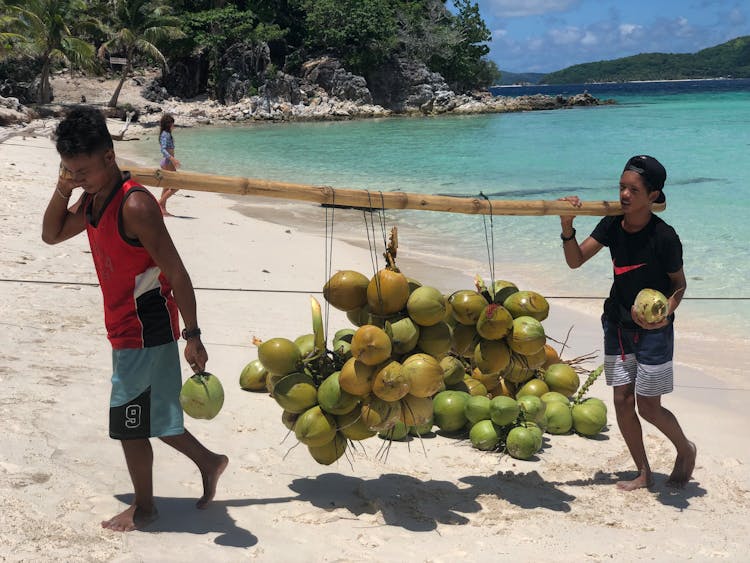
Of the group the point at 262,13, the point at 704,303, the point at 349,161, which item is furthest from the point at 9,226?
the point at 262,13

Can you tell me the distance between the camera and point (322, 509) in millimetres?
3367

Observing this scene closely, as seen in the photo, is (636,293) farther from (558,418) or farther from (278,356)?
(278,356)

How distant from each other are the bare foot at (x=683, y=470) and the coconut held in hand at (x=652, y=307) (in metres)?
0.87

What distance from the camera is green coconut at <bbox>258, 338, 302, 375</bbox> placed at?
126 inches

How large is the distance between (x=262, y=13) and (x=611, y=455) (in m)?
44.9

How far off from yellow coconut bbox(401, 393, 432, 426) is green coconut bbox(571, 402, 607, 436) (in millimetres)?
1617

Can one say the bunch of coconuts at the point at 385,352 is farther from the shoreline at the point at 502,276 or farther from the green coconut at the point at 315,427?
the shoreline at the point at 502,276

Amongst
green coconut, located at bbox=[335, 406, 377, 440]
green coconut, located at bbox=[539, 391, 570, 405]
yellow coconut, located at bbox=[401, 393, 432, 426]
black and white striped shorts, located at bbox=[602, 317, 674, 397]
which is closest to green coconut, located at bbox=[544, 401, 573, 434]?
green coconut, located at bbox=[539, 391, 570, 405]

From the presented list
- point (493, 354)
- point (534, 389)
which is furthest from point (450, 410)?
point (493, 354)

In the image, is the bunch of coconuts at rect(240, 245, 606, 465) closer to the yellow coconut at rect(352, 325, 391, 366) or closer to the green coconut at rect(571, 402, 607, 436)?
the yellow coconut at rect(352, 325, 391, 366)

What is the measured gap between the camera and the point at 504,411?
407 centimetres

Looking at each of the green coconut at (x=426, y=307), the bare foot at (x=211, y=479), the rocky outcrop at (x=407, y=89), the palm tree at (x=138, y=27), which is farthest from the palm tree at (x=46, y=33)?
the green coconut at (x=426, y=307)

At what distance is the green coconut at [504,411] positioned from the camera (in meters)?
4.07

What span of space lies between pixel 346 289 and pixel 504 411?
134 cm
